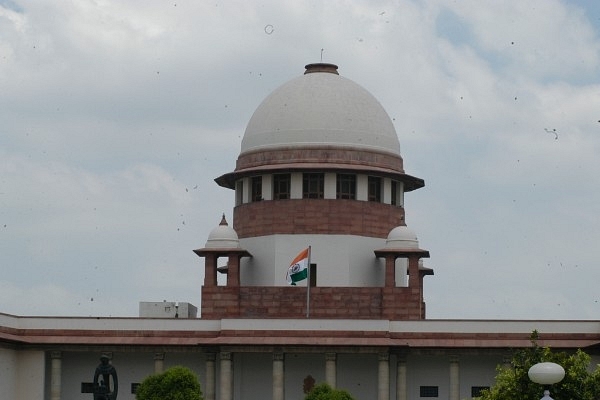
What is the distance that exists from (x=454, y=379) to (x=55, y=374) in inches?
614

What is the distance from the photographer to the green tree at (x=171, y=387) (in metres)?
59.9

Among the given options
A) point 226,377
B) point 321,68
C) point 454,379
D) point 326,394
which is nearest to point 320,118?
point 321,68

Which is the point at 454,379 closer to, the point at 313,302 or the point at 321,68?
the point at 313,302

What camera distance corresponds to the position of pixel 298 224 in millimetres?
73562

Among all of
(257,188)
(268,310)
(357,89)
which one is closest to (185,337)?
(268,310)

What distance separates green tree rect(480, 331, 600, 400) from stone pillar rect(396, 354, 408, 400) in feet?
54.8

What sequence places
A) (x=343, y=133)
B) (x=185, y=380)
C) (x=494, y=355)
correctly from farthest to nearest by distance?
(x=343, y=133) → (x=494, y=355) → (x=185, y=380)

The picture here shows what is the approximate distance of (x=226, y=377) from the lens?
68.8 m

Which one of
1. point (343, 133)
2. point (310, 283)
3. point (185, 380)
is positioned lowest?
point (185, 380)

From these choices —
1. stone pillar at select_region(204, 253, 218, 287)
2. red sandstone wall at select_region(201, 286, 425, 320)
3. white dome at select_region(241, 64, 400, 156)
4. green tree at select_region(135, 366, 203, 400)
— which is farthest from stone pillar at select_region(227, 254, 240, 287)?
green tree at select_region(135, 366, 203, 400)

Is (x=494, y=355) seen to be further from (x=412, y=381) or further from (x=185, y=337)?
(x=185, y=337)

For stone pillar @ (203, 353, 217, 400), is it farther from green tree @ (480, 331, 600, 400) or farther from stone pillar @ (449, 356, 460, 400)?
green tree @ (480, 331, 600, 400)

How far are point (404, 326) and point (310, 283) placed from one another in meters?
5.13

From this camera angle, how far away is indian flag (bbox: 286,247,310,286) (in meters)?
71.3
